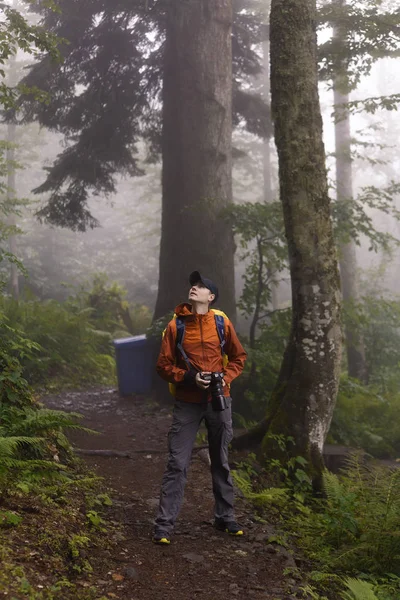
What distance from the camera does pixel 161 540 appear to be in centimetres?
472

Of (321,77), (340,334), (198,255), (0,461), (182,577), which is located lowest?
(182,577)

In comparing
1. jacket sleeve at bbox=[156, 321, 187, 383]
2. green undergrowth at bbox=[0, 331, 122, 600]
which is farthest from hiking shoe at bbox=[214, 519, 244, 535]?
jacket sleeve at bbox=[156, 321, 187, 383]

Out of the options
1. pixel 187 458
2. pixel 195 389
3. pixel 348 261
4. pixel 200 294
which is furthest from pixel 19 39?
pixel 348 261

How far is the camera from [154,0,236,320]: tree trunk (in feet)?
38.0

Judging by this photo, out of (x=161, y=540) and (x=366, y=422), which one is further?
(x=366, y=422)

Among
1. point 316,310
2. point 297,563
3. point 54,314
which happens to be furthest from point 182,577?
point 54,314

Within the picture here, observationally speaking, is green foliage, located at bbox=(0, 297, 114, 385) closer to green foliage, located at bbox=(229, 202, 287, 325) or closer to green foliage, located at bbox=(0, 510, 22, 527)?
green foliage, located at bbox=(229, 202, 287, 325)

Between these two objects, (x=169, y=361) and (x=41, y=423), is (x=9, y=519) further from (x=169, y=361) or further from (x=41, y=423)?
(x=169, y=361)

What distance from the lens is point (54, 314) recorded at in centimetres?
1488

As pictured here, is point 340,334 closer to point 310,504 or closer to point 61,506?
point 310,504

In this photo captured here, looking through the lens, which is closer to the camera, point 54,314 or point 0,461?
point 0,461

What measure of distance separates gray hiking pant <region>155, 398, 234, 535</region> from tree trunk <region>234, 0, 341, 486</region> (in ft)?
6.16

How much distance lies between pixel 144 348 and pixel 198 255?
2.16m

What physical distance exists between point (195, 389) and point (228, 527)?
48.7 inches
